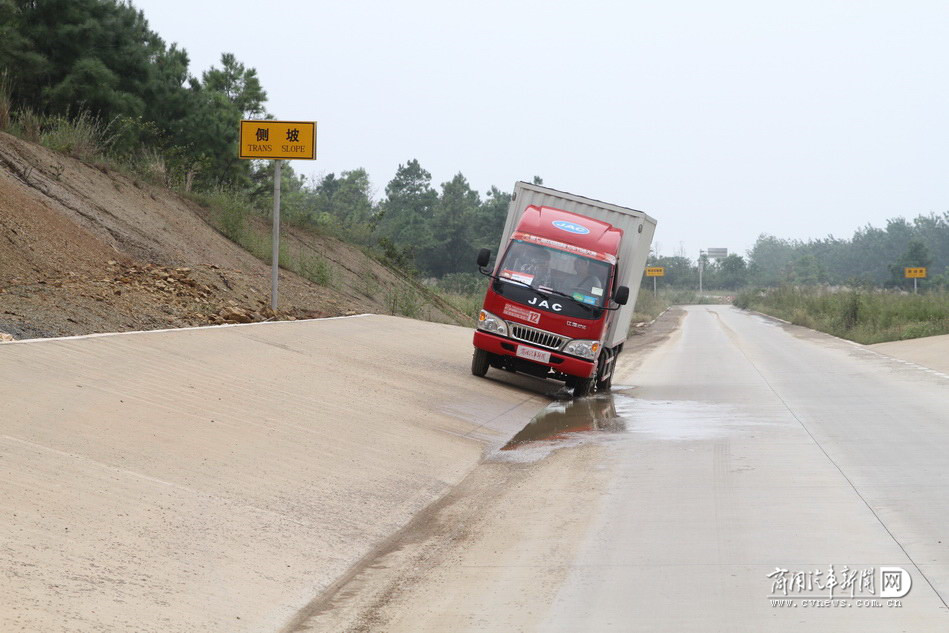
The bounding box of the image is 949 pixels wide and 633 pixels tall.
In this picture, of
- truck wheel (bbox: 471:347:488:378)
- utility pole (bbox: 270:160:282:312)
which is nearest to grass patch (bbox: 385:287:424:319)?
utility pole (bbox: 270:160:282:312)

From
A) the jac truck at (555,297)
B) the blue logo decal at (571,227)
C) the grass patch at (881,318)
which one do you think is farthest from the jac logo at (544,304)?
the grass patch at (881,318)

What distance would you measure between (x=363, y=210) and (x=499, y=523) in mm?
100998

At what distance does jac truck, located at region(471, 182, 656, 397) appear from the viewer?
17.6 meters

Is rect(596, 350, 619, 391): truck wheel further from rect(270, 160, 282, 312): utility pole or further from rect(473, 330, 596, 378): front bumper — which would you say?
rect(270, 160, 282, 312): utility pole

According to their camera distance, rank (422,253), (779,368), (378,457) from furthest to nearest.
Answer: (422,253) → (779,368) → (378,457)

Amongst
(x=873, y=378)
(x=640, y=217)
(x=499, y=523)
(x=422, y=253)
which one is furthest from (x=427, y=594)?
(x=422, y=253)

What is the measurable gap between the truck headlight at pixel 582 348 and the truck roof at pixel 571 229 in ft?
5.57

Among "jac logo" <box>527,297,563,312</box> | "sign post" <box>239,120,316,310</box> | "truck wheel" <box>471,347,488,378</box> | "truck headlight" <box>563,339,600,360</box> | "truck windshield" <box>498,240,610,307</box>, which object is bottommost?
"truck wheel" <box>471,347,488,378</box>

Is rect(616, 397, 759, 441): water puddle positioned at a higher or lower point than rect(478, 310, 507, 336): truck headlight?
lower

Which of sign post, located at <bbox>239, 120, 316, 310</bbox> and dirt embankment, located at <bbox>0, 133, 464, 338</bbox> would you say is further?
sign post, located at <bbox>239, 120, 316, 310</bbox>

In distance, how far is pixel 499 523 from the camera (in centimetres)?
820

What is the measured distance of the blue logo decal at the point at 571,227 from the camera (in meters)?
18.5

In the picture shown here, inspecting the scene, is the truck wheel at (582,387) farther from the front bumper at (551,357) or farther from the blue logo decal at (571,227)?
the blue logo decal at (571,227)

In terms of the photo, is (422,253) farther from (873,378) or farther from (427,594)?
(427,594)
